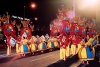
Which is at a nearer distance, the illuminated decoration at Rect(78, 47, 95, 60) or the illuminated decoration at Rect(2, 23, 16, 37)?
the illuminated decoration at Rect(78, 47, 95, 60)

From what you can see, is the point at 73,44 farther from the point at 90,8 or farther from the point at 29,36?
the point at 90,8

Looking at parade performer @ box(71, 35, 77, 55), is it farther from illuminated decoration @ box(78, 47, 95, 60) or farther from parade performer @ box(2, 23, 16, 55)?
illuminated decoration @ box(78, 47, 95, 60)

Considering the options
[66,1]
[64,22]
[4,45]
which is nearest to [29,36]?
[64,22]

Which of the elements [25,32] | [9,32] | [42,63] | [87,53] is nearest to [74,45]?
[25,32]

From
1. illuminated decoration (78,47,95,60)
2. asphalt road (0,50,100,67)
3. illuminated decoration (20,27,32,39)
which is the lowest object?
asphalt road (0,50,100,67)

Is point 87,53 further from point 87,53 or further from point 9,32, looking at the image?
point 9,32

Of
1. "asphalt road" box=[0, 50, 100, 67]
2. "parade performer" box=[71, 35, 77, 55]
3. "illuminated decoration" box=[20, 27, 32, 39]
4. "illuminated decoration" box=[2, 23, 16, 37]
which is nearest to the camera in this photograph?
"asphalt road" box=[0, 50, 100, 67]

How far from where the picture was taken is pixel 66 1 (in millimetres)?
28078

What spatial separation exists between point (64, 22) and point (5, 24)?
202 inches

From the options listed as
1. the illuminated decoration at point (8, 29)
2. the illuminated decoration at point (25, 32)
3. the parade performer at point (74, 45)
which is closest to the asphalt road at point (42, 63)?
the illuminated decoration at point (8, 29)

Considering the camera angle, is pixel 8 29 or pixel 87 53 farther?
pixel 8 29

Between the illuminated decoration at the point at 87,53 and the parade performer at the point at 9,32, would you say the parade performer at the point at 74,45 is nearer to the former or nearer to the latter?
the parade performer at the point at 9,32

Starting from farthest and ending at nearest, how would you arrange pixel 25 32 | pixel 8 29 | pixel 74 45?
pixel 25 32
pixel 74 45
pixel 8 29

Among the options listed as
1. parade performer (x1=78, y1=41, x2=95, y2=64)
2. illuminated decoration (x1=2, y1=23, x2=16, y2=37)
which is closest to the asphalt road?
parade performer (x1=78, y1=41, x2=95, y2=64)
